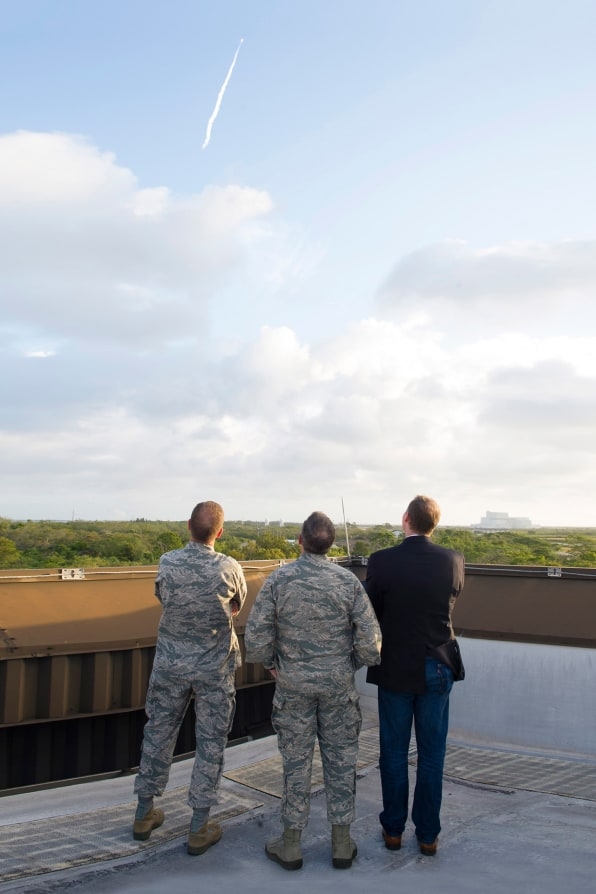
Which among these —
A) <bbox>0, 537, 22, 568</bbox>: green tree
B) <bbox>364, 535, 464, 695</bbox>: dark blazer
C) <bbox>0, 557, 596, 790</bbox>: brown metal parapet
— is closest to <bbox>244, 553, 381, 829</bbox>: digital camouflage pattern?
<bbox>364, 535, 464, 695</bbox>: dark blazer

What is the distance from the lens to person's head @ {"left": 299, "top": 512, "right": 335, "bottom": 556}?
3.34 meters

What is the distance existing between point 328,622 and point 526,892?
134cm

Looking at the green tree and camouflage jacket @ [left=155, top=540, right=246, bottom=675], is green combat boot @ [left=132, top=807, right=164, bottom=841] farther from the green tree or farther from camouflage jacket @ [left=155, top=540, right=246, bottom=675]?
the green tree

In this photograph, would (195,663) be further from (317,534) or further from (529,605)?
(529,605)

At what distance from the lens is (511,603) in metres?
5.91

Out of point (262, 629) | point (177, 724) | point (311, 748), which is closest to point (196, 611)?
point (262, 629)

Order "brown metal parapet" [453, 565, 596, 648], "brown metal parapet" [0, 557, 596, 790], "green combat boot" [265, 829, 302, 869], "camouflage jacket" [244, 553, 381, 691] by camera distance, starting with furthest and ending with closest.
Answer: "brown metal parapet" [453, 565, 596, 648]
"brown metal parapet" [0, 557, 596, 790]
"camouflage jacket" [244, 553, 381, 691]
"green combat boot" [265, 829, 302, 869]

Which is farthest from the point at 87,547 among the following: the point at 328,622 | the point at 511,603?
the point at 328,622

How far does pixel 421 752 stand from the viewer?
11.2 feet

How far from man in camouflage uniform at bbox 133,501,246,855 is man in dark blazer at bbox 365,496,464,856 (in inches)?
28.9

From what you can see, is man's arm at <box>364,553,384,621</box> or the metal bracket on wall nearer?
man's arm at <box>364,553,384,621</box>

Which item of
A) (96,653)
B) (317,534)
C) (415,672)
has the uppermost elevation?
(317,534)

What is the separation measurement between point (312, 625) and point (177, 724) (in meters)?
0.92

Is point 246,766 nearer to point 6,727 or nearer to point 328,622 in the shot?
point 6,727
